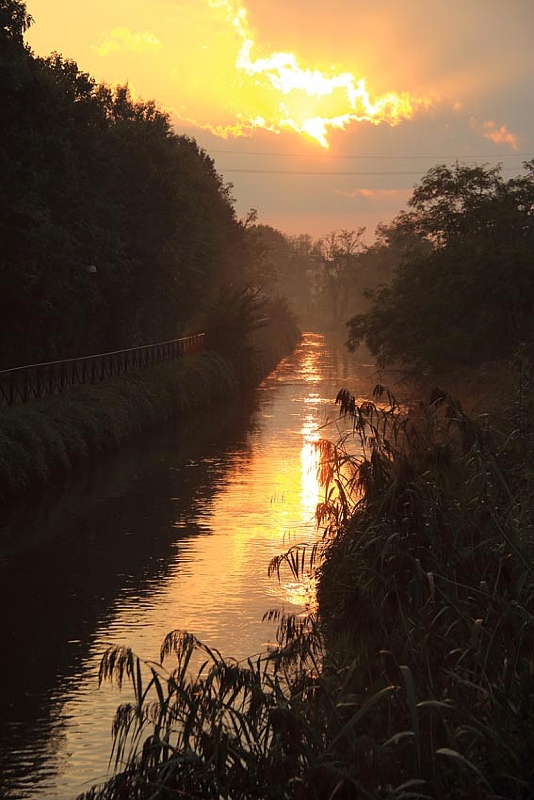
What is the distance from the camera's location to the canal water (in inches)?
433

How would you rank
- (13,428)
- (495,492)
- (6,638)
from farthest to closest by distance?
(13,428), (6,638), (495,492)

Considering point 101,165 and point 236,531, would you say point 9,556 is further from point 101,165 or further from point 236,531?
point 101,165

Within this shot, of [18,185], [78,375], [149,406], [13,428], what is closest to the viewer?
[13,428]

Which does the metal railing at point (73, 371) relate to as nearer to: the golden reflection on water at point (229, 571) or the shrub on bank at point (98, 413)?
the shrub on bank at point (98, 413)

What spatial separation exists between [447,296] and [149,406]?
1109 cm

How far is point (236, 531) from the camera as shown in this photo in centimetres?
2072

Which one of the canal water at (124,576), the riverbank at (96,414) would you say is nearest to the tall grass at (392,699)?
the canal water at (124,576)

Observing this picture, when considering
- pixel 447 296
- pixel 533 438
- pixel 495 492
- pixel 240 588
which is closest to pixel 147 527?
pixel 240 588

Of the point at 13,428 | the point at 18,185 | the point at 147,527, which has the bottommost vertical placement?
the point at 147,527

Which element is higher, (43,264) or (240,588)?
(43,264)

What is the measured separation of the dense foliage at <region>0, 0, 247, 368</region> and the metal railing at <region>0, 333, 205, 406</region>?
153 cm

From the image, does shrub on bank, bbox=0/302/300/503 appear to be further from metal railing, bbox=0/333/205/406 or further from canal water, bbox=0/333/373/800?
canal water, bbox=0/333/373/800

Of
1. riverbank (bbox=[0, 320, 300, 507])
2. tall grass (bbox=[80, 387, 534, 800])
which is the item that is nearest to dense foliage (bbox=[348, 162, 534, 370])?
riverbank (bbox=[0, 320, 300, 507])

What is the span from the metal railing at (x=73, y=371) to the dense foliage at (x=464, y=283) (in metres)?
7.54
